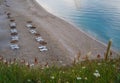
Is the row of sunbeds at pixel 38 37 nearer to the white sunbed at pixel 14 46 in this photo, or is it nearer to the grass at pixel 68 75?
the white sunbed at pixel 14 46

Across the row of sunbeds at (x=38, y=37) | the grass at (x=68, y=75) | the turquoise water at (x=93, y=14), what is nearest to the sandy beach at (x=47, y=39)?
the row of sunbeds at (x=38, y=37)

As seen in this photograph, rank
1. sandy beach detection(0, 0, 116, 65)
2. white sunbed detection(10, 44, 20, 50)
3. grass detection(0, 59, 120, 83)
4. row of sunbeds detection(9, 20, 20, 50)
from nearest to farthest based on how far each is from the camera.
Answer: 1. grass detection(0, 59, 120, 83)
2. sandy beach detection(0, 0, 116, 65)
3. white sunbed detection(10, 44, 20, 50)
4. row of sunbeds detection(9, 20, 20, 50)

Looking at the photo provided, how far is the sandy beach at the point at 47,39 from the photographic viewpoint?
17.3 m

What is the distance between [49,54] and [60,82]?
1209cm

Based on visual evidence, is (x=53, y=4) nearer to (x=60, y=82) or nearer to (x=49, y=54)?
(x=49, y=54)

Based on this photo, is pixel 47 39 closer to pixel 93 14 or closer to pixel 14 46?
pixel 14 46

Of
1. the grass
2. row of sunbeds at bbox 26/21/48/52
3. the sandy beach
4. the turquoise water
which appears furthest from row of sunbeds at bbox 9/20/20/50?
the grass

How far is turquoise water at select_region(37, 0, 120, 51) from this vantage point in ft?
77.9

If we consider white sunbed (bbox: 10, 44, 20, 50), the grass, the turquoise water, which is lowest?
the turquoise water

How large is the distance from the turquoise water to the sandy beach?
127 centimetres

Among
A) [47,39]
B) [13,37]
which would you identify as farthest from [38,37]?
[13,37]

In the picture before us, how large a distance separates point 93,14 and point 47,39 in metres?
9.31

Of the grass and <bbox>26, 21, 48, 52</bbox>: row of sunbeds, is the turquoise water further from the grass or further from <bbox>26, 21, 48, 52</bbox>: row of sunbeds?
the grass

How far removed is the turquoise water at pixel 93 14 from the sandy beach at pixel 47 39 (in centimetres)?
127
